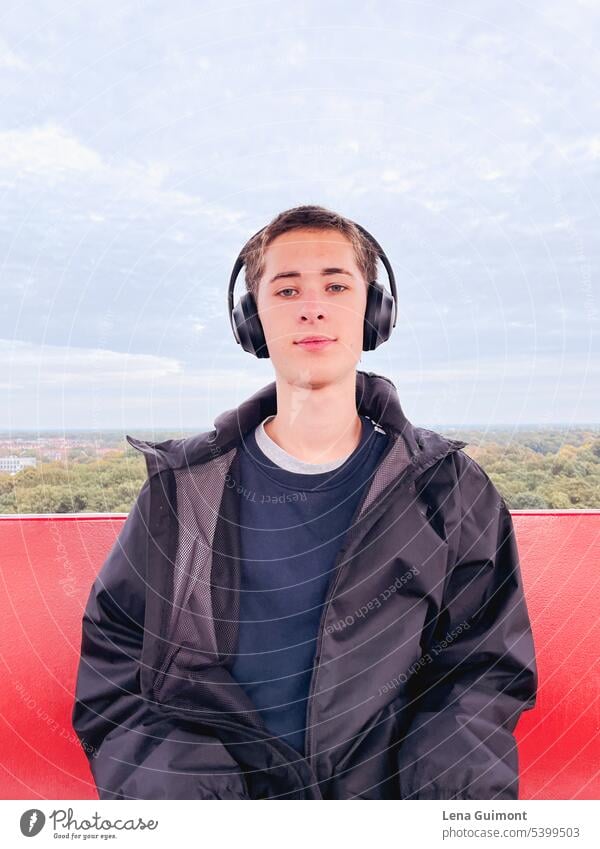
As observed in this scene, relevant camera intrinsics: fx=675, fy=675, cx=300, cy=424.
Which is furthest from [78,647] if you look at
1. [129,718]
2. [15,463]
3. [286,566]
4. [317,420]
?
[317,420]

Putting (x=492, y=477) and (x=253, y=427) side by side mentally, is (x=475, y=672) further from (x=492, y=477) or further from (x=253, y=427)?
(x=253, y=427)

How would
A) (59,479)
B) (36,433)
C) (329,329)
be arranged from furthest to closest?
(59,479) → (36,433) → (329,329)

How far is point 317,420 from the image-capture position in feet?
3.74

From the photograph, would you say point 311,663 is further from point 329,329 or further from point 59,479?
point 59,479

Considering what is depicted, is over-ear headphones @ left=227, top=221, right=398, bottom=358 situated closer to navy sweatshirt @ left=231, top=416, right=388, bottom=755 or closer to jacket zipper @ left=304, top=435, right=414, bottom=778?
navy sweatshirt @ left=231, top=416, right=388, bottom=755

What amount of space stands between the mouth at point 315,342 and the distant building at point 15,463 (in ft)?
1.84

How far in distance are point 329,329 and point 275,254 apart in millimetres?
163

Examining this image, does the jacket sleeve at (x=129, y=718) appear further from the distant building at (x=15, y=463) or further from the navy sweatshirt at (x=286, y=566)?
the distant building at (x=15, y=463)

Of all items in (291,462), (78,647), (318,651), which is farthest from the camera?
(78,647)

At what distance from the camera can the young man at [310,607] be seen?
1.02 metres

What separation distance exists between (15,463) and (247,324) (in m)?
0.51

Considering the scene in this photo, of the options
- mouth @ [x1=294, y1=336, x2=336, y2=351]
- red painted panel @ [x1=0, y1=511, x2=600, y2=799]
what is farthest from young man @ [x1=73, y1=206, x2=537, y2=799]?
red painted panel @ [x1=0, y1=511, x2=600, y2=799]
